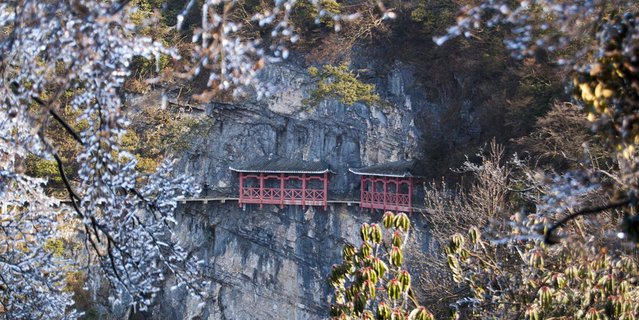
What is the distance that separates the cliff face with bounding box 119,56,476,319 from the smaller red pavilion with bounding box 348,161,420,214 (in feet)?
1.64

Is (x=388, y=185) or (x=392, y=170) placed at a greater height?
(x=392, y=170)

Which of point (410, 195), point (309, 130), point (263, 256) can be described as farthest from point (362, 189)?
point (263, 256)

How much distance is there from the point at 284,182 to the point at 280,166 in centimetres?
58

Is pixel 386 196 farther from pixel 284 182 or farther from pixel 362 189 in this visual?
pixel 284 182

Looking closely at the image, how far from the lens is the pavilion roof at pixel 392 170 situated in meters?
18.5

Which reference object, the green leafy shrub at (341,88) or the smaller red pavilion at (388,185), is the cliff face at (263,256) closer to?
the smaller red pavilion at (388,185)

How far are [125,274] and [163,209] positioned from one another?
1.64 feet

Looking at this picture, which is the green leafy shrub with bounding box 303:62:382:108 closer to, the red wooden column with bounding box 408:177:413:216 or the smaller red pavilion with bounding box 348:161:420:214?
the smaller red pavilion with bounding box 348:161:420:214

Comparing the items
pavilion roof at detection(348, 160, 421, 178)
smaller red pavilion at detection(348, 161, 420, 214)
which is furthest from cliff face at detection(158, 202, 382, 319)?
pavilion roof at detection(348, 160, 421, 178)

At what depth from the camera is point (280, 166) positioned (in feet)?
68.0

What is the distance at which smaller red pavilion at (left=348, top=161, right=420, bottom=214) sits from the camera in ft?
60.7

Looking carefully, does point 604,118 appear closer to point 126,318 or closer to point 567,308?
point 567,308

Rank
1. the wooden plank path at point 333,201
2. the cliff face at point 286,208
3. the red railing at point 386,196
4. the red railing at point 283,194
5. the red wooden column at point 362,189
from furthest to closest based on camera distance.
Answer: the red railing at point 283,194 < the cliff face at point 286,208 < the red wooden column at point 362,189 < the red railing at point 386,196 < the wooden plank path at point 333,201

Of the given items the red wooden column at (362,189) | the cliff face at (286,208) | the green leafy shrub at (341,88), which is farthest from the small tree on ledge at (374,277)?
the green leafy shrub at (341,88)
